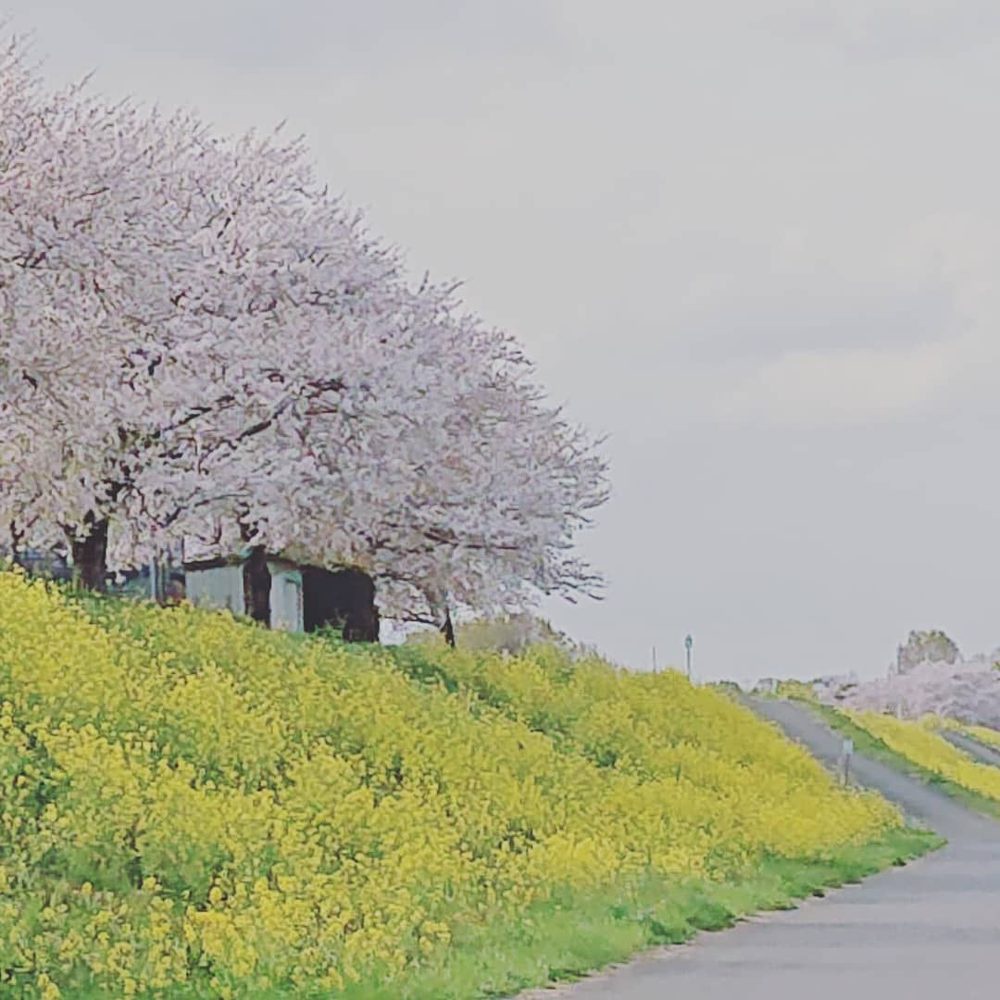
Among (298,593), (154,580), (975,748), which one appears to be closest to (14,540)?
(154,580)

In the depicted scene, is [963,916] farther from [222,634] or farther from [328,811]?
[222,634]

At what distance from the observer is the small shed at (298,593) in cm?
3481

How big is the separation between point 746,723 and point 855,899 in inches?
793

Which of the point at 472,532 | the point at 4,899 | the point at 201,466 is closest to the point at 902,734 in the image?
the point at 472,532

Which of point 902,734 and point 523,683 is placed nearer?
point 523,683

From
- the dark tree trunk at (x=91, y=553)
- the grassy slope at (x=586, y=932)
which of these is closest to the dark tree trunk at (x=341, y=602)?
the dark tree trunk at (x=91, y=553)

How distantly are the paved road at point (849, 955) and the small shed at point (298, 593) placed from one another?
13.2 meters

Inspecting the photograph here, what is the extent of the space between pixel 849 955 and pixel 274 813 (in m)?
4.16

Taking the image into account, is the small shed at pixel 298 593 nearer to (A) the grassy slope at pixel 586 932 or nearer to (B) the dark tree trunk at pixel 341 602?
(B) the dark tree trunk at pixel 341 602

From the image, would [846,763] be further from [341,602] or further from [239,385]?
[239,385]

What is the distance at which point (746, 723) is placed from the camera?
134 feet

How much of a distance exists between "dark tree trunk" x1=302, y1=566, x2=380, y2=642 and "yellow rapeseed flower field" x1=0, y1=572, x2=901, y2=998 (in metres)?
5.92

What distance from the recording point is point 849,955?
14.5 meters

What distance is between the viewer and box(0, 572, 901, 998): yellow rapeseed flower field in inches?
463
